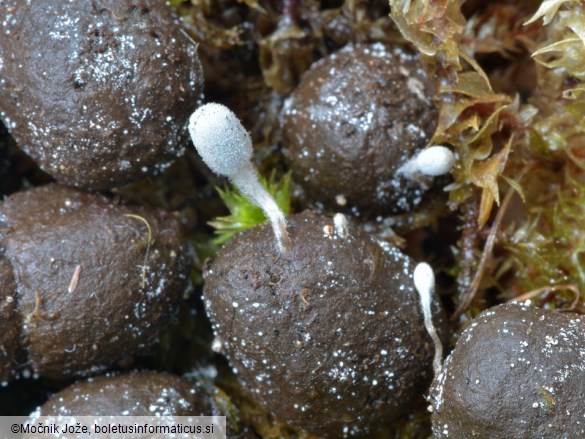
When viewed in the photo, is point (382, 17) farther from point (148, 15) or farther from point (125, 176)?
point (125, 176)

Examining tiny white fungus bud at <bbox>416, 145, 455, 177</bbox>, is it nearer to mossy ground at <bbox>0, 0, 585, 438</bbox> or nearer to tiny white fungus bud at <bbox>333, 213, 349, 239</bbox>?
mossy ground at <bbox>0, 0, 585, 438</bbox>

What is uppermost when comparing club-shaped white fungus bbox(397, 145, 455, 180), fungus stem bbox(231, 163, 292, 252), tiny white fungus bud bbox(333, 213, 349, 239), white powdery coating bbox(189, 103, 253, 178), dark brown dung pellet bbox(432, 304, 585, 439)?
white powdery coating bbox(189, 103, 253, 178)

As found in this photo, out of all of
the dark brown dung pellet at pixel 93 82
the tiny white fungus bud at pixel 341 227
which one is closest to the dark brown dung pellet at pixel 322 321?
the tiny white fungus bud at pixel 341 227

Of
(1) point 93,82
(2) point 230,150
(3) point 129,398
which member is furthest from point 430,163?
(3) point 129,398

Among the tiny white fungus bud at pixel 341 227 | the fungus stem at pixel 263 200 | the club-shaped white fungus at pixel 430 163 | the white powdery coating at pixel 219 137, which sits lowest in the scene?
the club-shaped white fungus at pixel 430 163

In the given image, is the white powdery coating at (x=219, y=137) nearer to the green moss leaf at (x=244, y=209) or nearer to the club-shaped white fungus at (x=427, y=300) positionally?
the green moss leaf at (x=244, y=209)

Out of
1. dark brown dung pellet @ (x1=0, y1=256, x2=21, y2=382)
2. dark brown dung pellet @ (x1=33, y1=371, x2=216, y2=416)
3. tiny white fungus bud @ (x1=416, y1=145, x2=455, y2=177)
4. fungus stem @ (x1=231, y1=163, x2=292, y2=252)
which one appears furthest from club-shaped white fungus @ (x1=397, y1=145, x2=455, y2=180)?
dark brown dung pellet @ (x1=0, y1=256, x2=21, y2=382)

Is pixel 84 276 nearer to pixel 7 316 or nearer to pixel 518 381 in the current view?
pixel 7 316
